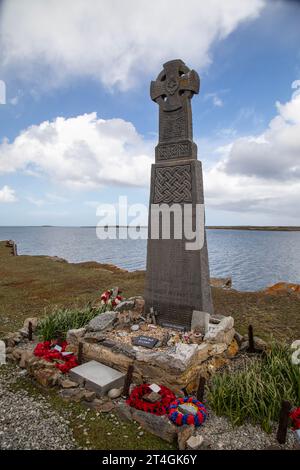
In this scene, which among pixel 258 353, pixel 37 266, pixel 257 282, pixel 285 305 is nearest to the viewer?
pixel 258 353

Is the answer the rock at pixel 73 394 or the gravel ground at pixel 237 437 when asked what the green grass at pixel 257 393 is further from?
the rock at pixel 73 394

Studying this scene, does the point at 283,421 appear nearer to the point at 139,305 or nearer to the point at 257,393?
the point at 257,393

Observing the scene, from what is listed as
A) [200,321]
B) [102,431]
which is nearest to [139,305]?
[200,321]

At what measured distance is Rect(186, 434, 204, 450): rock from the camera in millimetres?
4309

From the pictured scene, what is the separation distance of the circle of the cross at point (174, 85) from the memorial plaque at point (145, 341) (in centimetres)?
627

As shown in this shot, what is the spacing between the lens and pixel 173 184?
330 inches

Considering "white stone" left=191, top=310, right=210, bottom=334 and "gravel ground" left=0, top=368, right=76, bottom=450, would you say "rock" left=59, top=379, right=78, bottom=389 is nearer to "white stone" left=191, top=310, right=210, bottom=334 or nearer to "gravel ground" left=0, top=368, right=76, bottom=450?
"gravel ground" left=0, top=368, right=76, bottom=450

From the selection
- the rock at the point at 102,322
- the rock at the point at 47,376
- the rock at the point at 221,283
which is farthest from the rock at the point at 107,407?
the rock at the point at 221,283

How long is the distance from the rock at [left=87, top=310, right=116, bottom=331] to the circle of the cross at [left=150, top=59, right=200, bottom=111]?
6.12 metres

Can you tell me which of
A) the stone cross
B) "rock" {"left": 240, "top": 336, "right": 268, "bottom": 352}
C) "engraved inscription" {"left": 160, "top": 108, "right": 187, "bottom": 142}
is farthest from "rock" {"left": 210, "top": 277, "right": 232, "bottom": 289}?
"engraved inscription" {"left": 160, "top": 108, "right": 187, "bottom": 142}

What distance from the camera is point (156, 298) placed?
28.6ft

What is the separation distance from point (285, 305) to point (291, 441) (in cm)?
810
